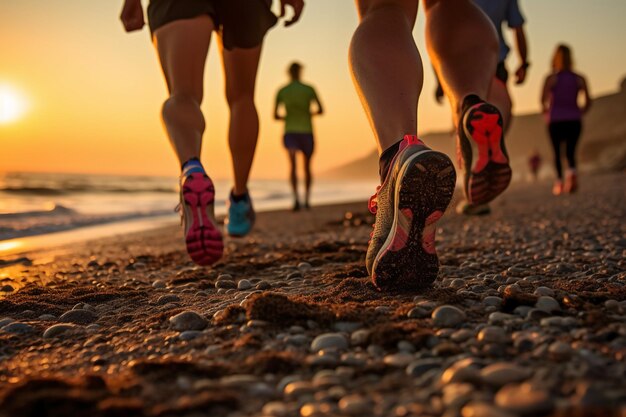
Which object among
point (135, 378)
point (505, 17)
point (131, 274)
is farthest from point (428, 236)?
point (505, 17)

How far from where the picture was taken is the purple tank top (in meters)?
7.64

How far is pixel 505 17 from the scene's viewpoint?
4.83 metres

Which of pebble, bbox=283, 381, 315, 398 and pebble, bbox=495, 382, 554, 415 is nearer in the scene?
pebble, bbox=495, 382, 554, 415

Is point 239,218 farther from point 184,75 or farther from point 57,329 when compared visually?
point 57,329

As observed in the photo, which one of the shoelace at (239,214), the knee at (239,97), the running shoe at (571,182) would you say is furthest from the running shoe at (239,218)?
the running shoe at (571,182)

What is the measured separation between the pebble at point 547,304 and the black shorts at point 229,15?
6.29 feet

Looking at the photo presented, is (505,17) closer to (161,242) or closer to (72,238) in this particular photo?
(161,242)

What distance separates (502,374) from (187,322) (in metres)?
0.89

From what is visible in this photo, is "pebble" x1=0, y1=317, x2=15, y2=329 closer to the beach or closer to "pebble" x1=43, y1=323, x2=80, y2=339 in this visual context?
the beach

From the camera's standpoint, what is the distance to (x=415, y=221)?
5.29ft

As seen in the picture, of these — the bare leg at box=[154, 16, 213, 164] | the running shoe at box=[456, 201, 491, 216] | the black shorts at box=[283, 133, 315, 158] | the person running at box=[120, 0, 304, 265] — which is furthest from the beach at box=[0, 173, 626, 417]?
the black shorts at box=[283, 133, 315, 158]

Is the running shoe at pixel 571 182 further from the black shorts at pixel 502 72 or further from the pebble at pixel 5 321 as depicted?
the pebble at pixel 5 321

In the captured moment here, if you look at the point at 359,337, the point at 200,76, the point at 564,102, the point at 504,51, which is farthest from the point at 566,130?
the point at 359,337

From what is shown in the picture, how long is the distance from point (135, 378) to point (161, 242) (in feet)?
12.5
